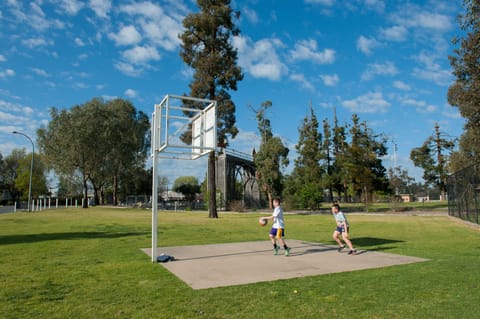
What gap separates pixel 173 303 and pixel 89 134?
4098 cm

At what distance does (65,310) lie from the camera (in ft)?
16.4

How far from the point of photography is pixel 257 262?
8680 millimetres

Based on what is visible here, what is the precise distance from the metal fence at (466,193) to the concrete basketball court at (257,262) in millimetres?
11392

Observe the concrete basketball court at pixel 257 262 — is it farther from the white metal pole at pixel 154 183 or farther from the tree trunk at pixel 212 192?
the tree trunk at pixel 212 192

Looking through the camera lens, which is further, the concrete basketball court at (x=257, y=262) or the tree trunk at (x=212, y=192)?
the tree trunk at (x=212, y=192)

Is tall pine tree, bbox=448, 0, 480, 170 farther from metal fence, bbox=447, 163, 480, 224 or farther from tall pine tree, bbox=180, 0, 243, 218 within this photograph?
tall pine tree, bbox=180, 0, 243, 218

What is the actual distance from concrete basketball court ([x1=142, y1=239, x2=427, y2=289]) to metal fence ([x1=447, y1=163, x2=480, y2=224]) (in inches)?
449

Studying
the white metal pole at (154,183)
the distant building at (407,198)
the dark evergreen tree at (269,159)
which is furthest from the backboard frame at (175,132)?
the distant building at (407,198)

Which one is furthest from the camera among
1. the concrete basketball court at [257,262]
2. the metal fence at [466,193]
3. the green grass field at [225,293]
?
the metal fence at [466,193]

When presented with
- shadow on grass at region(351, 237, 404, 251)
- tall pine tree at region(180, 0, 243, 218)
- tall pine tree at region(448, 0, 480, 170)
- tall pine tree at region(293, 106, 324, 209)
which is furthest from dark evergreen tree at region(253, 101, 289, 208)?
shadow on grass at region(351, 237, 404, 251)

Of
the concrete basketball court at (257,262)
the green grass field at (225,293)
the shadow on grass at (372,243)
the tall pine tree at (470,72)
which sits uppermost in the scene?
the tall pine tree at (470,72)

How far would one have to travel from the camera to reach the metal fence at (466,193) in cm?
1830

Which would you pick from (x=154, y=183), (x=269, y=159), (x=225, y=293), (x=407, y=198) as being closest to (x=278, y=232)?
(x=154, y=183)

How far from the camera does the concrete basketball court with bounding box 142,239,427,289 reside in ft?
23.0
